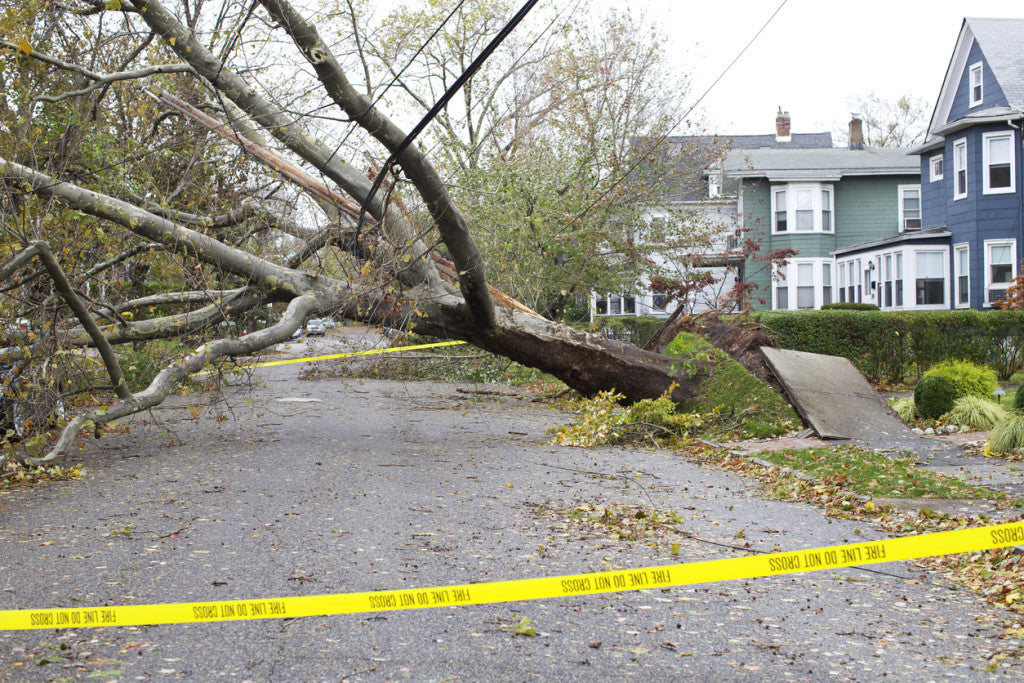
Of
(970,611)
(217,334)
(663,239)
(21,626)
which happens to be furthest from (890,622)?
(663,239)

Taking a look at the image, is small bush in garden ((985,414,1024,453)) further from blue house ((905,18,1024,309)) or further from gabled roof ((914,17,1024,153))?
gabled roof ((914,17,1024,153))

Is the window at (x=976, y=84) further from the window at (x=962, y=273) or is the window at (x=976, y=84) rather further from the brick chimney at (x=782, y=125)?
the brick chimney at (x=782, y=125)

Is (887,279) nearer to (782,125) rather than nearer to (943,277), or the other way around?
(943,277)

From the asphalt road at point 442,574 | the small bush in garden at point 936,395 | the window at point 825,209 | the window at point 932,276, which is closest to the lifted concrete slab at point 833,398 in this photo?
the small bush in garden at point 936,395

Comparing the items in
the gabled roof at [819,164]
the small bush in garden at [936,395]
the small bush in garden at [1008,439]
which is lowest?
the small bush in garden at [1008,439]

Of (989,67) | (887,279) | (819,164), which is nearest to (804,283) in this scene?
(887,279)

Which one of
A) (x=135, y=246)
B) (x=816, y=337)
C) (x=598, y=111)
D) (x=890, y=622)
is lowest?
(x=890, y=622)

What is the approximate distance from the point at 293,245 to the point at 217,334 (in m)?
1.67

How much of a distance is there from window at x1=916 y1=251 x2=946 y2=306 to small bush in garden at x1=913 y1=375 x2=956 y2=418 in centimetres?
1576

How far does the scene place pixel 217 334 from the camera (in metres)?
11.5

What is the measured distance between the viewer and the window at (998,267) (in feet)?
77.5

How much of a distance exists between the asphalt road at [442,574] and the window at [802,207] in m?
23.6

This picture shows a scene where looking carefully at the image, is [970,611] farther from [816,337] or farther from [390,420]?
[816,337]

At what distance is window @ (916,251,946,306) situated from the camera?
1024 inches
